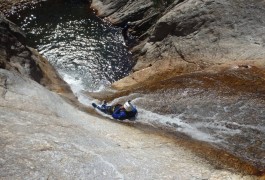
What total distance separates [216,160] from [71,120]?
638 centimetres

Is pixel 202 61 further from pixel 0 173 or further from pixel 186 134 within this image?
pixel 0 173

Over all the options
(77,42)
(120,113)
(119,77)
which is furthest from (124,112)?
(77,42)

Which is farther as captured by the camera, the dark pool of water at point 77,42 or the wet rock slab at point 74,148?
the dark pool of water at point 77,42

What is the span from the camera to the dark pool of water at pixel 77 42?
2766 centimetres

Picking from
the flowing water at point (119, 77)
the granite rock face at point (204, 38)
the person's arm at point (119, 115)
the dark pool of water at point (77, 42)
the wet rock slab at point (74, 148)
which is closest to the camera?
the wet rock slab at point (74, 148)

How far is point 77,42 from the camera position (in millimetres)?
31984

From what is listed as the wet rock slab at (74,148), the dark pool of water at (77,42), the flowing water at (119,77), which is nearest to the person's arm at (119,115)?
the flowing water at (119,77)

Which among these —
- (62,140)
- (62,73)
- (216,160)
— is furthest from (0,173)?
(62,73)

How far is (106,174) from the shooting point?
457 inches

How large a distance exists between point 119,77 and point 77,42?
6638 mm

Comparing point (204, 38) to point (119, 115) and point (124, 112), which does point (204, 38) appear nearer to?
point (124, 112)

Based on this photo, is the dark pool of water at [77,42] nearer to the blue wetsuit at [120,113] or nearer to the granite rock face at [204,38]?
the granite rock face at [204,38]

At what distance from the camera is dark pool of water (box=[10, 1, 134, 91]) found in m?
27.7

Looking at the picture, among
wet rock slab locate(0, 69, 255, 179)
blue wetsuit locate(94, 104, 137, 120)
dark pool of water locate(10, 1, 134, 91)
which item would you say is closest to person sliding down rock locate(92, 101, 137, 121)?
blue wetsuit locate(94, 104, 137, 120)
